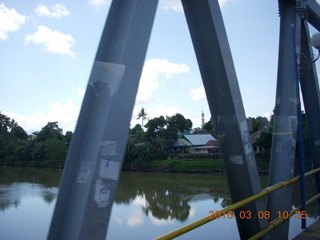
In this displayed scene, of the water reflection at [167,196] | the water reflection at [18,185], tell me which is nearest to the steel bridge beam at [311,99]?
the water reflection at [167,196]

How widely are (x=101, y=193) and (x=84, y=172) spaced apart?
0.30 feet

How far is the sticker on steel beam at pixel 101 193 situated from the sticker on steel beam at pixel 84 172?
1.7 inches

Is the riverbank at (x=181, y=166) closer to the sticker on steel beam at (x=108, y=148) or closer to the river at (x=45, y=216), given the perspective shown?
the river at (x=45, y=216)

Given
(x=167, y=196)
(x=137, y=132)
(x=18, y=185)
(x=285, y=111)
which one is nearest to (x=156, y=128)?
(x=137, y=132)

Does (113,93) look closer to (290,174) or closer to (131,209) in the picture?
(290,174)

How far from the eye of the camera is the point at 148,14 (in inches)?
43.3

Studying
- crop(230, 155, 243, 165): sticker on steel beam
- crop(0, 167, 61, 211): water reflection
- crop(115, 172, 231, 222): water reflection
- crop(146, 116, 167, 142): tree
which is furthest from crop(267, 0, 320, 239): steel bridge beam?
Result: crop(146, 116, 167, 142): tree

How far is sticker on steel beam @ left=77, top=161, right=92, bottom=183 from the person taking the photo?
924 millimetres

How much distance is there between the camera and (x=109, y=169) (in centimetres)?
94

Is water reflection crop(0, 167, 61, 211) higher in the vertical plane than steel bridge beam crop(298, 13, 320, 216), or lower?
lower

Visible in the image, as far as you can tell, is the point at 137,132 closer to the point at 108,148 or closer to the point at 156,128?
the point at 156,128

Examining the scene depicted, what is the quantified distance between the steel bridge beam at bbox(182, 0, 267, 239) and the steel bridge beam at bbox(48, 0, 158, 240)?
637 millimetres

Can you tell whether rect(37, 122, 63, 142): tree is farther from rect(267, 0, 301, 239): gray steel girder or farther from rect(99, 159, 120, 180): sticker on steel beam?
rect(267, 0, 301, 239): gray steel girder

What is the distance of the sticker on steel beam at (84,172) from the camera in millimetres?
924
